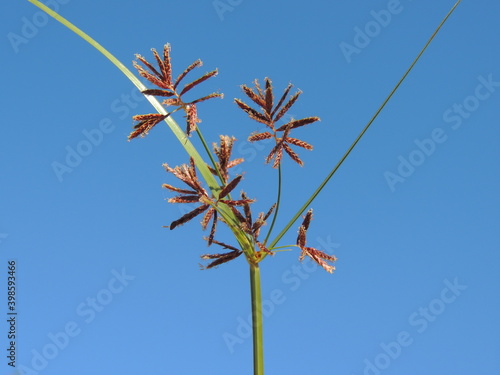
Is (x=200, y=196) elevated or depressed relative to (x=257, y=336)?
elevated

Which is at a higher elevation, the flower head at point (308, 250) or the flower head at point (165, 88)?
the flower head at point (165, 88)

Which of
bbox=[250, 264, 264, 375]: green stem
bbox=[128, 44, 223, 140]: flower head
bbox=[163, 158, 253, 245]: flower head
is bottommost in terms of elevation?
bbox=[250, 264, 264, 375]: green stem

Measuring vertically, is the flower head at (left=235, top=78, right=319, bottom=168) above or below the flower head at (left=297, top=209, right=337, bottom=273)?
above

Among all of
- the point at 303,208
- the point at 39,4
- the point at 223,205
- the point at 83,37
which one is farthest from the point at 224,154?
the point at 39,4

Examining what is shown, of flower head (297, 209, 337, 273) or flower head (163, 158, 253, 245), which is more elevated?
flower head (163, 158, 253, 245)

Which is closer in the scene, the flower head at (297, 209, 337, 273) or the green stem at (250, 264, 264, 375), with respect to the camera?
the green stem at (250, 264, 264, 375)

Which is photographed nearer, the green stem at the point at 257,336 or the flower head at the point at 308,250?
the green stem at the point at 257,336

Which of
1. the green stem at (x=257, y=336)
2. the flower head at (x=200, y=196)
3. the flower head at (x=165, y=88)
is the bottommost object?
the green stem at (x=257, y=336)

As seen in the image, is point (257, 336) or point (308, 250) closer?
point (257, 336)

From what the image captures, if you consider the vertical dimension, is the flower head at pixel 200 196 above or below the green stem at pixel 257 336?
above

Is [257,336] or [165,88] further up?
[165,88]

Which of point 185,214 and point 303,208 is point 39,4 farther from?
point 303,208
